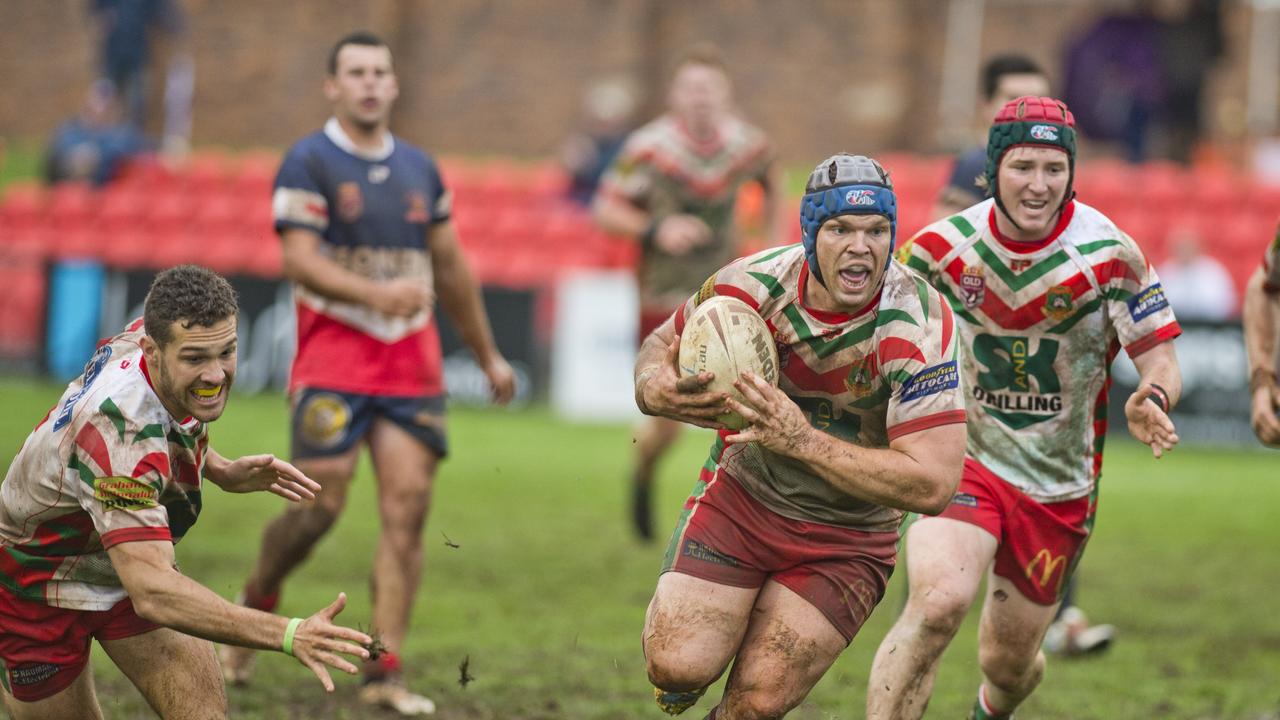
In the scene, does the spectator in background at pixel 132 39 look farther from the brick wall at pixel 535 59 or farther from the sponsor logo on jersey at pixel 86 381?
the sponsor logo on jersey at pixel 86 381

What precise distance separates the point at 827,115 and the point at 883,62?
123 cm

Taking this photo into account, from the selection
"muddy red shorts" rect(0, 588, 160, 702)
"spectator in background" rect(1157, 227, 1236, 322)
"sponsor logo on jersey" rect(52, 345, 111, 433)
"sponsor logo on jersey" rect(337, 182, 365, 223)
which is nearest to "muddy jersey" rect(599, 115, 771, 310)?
"sponsor logo on jersey" rect(337, 182, 365, 223)

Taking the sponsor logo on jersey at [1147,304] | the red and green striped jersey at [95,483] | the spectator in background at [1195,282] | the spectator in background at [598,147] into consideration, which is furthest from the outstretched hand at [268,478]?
the spectator in background at [598,147]

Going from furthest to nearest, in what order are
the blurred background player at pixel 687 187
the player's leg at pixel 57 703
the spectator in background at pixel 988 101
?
1. the blurred background player at pixel 687 187
2. the spectator in background at pixel 988 101
3. the player's leg at pixel 57 703

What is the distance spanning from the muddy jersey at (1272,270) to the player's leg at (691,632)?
10.0ft

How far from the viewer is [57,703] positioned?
15.2 ft

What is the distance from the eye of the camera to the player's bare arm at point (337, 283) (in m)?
6.57

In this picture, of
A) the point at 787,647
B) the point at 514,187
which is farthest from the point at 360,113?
the point at 514,187

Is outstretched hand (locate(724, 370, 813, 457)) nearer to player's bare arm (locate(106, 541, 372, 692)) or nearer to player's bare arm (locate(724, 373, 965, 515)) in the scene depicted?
player's bare arm (locate(724, 373, 965, 515))

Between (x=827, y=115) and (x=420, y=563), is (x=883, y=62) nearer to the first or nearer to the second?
(x=827, y=115)

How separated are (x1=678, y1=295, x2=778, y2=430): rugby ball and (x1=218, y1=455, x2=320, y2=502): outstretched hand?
1207 millimetres

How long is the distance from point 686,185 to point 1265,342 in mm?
4249

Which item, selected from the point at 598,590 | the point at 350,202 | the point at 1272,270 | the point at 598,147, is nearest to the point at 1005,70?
the point at 1272,270

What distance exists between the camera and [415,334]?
22.5 ft
